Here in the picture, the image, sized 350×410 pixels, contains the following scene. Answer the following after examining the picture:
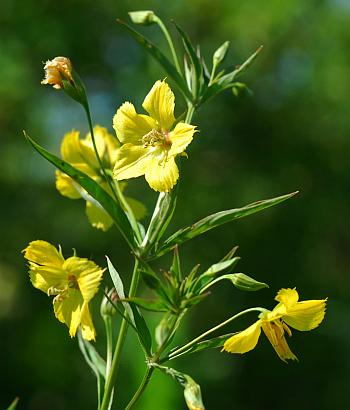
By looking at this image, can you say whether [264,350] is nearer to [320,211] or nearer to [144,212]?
[320,211]

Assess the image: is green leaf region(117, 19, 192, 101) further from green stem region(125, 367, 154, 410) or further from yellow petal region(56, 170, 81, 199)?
green stem region(125, 367, 154, 410)

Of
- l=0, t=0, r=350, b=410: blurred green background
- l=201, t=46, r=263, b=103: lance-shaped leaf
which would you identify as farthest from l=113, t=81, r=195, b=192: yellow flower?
l=0, t=0, r=350, b=410: blurred green background

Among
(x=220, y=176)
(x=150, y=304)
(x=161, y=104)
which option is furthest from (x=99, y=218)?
(x=220, y=176)

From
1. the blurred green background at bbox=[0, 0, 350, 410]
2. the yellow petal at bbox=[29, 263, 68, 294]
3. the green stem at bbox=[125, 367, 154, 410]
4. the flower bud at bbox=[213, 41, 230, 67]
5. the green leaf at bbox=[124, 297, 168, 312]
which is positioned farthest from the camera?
the blurred green background at bbox=[0, 0, 350, 410]

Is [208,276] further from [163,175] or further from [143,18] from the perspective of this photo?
[143,18]

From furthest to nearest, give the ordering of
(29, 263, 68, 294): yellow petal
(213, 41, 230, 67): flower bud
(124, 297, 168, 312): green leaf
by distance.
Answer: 1. (213, 41, 230, 67): flower bud
2. (29, 263, 68, 294): yellow petal
3. (124, 297, 168, 312): green leaf

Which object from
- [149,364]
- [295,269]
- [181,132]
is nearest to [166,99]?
[181,132]
